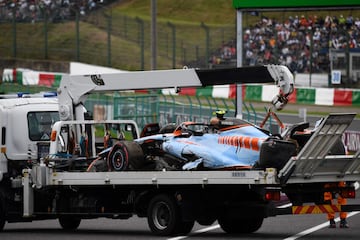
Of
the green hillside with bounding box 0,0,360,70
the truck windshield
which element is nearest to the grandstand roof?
the truck windshield

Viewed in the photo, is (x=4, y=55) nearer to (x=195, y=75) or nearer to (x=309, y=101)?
(x=309, y=101)

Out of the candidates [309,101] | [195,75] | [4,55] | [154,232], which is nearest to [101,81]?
[195,75]

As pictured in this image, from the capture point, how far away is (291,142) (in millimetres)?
15695

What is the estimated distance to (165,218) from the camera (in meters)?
16.5

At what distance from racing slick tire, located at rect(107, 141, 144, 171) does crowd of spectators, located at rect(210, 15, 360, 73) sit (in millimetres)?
21443

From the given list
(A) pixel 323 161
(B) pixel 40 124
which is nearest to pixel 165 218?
(A) pixel 323 161

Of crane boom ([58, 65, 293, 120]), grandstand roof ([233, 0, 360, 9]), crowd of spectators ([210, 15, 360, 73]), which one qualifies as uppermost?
grandstand roof ([233, 0, 360, 9])

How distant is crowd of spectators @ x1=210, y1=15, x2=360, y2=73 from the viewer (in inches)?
1521

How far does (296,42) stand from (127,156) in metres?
24.1

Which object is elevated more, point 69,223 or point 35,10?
point 35,10

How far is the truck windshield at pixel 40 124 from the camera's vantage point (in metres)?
19.0

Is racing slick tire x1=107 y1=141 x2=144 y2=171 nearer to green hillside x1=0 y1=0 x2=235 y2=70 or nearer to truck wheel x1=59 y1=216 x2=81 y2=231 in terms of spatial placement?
truck wheel x1=59 y1=216 x2=81 y2=231

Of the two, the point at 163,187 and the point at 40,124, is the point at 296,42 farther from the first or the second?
the point at 163,187

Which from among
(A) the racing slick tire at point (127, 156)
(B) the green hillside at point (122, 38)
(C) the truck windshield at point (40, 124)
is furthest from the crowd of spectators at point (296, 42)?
(A) the racing slick tire at point (127, 156)
